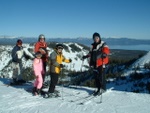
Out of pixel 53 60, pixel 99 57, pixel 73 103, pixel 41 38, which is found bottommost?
pixel 73 103

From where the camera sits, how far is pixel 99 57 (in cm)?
984

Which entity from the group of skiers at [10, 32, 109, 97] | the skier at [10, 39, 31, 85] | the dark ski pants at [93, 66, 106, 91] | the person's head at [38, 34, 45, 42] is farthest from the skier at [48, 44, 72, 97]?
the skier at [10, 39, 31, 85]

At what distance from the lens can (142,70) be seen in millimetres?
20906

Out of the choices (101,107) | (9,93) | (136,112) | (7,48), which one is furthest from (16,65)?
(7,48)

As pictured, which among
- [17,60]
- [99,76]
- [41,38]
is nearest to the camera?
[99,76]

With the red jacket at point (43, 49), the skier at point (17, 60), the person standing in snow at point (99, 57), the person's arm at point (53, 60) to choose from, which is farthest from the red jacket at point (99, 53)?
the skier at point (17, 60)

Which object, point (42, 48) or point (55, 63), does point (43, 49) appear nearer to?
point (42, 48)

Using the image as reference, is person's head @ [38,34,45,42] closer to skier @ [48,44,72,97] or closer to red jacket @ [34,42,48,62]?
red jacket @ [34,42,48,62]

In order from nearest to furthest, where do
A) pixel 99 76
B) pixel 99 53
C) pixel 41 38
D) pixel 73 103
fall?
pixel 73 103 < pixel 99 53 < pixel 99 76 < pixel 41 38

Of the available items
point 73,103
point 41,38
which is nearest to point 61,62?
point 73,103

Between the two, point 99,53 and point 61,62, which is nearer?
point 99,53

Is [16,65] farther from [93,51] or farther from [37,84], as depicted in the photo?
[93,51]

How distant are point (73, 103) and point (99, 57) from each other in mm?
1921

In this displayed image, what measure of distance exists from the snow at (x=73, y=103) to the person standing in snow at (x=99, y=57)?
0.65 m
